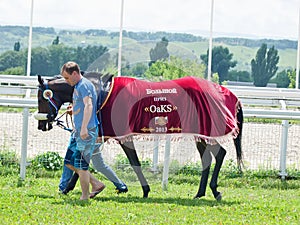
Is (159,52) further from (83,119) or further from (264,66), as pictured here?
(264,66)

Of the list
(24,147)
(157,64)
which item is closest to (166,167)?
(157,64)

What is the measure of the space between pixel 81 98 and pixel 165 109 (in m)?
1.06

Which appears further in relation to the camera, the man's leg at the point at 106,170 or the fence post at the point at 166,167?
the fence post at the point at 166,167

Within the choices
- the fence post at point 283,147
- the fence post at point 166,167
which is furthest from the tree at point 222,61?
the fence post at point 166,167

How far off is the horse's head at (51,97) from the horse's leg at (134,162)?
35.8 inches

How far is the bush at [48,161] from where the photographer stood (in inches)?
392

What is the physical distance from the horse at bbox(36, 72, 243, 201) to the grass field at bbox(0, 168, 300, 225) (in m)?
0.77

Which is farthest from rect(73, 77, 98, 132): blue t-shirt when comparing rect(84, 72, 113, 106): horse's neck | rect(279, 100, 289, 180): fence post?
rect(279, 100, 289, 180): fence post

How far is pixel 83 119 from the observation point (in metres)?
7.43

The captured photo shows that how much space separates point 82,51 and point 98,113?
1095cm

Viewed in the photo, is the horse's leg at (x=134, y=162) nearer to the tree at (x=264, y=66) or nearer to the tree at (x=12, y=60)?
the tree at (x=264, y=66)

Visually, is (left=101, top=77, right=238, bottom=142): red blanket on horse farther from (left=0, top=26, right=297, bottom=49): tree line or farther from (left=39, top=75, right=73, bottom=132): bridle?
(left=0, top=26, right=297, bottom=49): tree line

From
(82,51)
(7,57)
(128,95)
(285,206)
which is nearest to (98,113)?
(128,95)

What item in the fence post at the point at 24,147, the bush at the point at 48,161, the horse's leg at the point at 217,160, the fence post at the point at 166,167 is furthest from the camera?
the bush at the point at 48,161
